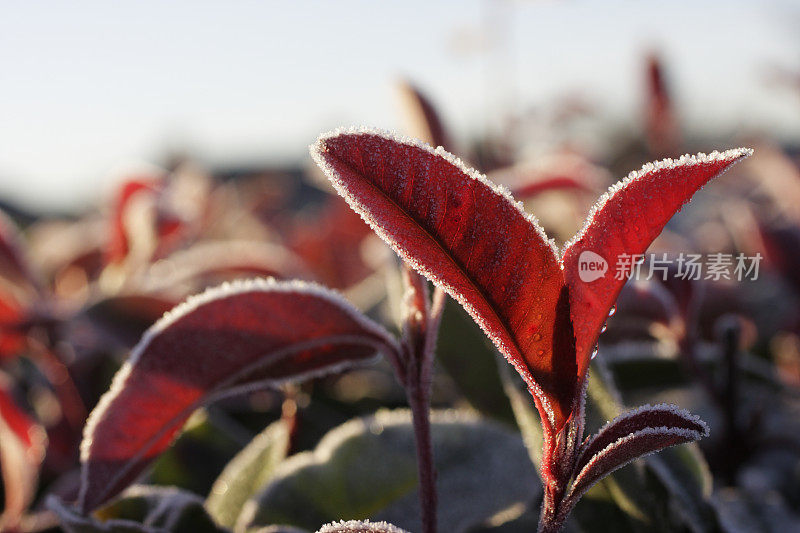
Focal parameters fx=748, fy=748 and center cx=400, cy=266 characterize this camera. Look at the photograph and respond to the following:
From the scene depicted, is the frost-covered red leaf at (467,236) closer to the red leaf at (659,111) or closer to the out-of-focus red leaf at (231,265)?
the out-of-focus red leaf at (231,265)

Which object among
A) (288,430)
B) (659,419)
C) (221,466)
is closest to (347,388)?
(221,466)

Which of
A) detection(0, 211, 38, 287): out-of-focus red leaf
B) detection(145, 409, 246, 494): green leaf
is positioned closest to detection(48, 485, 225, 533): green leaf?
detection(145, 409, 246, 494): green leaf

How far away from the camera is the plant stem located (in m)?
0.62

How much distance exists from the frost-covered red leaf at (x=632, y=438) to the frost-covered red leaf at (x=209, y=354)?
7.1 inches

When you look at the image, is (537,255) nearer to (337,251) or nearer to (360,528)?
(360,528)

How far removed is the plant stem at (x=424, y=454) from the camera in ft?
2.02

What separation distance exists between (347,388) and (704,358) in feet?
2.67

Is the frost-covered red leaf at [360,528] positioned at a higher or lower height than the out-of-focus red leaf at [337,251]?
lower

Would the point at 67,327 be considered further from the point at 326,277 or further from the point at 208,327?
the point at 326,277

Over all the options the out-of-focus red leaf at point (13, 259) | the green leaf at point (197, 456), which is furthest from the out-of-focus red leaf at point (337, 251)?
the green leaf at point (197, 456)

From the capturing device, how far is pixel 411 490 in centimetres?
81

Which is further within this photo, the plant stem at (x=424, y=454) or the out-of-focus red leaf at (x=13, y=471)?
the out-of-focus red leaf at (x=13, y=471)

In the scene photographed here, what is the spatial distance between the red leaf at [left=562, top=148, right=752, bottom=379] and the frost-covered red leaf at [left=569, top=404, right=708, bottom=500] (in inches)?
2.2

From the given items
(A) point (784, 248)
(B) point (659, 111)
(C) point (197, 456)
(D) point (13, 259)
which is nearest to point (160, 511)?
(C) point (197, 456)
